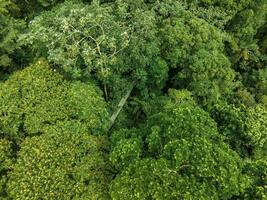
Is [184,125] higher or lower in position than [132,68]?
higher

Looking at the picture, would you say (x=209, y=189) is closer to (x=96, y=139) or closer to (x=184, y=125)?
(x=184, y=125)

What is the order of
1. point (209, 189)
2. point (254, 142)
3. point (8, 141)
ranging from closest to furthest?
1. point (209, 189)
2. point (8, 141)
3. point (254, 142)

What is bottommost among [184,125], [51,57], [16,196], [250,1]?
[16,196]

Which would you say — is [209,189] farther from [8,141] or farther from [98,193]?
[8,141]

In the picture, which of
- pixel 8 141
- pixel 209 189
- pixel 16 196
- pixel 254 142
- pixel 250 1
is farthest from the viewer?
pixel 250 1

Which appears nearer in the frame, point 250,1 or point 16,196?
point 16,196

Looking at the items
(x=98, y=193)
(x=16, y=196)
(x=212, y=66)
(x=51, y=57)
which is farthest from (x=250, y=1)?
(x=16, y=196)

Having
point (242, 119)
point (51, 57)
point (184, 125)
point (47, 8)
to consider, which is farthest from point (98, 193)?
point (47, 8)
